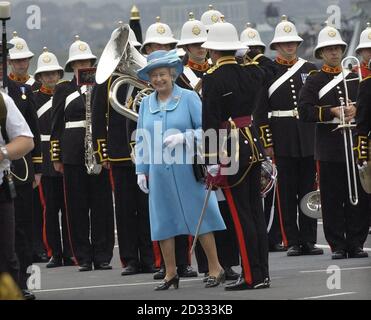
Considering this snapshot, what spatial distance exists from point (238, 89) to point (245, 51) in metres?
0.48

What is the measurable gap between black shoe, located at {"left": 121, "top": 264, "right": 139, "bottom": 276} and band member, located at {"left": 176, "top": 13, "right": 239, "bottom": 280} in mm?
1067

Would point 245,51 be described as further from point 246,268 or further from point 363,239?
point 363,239

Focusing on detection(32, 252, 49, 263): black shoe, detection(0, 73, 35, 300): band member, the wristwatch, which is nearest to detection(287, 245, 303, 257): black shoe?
detection(32, 252, 49, 263): black shoe

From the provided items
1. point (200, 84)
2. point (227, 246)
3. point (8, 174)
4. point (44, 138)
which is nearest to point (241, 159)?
point (227, 246)

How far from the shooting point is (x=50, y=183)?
53.3 ft

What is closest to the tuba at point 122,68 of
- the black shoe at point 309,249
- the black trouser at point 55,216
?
the black trouser at point 55,216

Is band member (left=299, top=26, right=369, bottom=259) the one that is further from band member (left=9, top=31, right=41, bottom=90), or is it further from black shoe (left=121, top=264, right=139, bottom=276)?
band member (left=9, top=31, right=41, bottom=90)

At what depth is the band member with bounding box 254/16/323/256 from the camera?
1546 centimetres

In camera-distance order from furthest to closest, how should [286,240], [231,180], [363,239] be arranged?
[286,240] → [363,239] → [231,180]

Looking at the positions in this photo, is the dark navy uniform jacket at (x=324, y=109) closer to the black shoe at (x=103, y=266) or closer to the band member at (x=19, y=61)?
the black shoe at (x=103, y=266)

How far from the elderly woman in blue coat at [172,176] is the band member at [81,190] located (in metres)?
2.55

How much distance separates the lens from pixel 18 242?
38.7 feet

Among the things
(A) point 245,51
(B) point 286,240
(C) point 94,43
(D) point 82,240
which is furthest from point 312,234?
(C) point 94,43

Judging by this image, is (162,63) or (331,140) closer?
(162,63)
